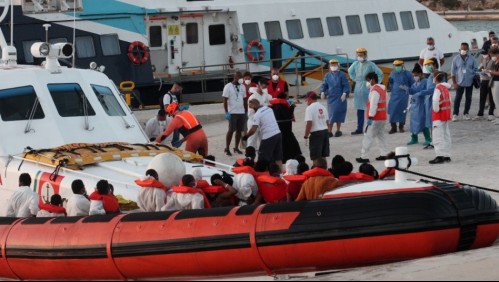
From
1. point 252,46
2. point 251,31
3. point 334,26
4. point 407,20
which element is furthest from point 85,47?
point 407,20

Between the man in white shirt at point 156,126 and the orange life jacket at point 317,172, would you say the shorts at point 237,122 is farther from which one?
the orange life jacket at point 317,172

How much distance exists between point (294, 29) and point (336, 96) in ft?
36.8

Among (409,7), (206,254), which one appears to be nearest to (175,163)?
(206,254)

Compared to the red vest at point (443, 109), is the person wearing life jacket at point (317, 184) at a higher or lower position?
higher

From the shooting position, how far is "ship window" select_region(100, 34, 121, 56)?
106ft

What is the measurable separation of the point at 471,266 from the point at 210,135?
14.6 metres

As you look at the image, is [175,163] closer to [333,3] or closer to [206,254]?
[206,254]

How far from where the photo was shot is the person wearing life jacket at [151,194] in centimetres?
1425

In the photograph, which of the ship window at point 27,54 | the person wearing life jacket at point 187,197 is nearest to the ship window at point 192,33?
the ship window at point 27,54

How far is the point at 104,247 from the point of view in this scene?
13.5 m

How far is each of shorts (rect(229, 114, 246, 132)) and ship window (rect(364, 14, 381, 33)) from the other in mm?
14384

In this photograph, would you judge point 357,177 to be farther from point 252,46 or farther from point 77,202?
point 252,46

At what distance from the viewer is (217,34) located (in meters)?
34.7

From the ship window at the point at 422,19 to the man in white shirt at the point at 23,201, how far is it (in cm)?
2532
